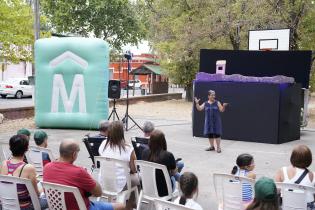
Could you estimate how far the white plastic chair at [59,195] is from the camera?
4.04 m

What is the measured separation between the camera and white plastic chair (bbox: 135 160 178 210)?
200 inches

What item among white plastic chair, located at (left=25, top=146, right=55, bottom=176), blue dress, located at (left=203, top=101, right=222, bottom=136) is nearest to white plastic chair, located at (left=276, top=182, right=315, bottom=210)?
white plastic chair, located at (left=25, top=146, right=55, bottom=176)

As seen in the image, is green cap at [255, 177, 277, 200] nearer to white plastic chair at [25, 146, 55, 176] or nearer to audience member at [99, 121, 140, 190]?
audience member at [99, 121, 140, 190]

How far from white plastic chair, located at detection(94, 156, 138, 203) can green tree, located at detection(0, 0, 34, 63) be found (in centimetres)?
1332

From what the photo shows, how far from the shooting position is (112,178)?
5.27 meters

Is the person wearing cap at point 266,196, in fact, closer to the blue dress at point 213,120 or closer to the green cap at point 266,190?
the green cap at point 266,190

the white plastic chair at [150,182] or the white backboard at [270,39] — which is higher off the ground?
the white backboard at [270,39]

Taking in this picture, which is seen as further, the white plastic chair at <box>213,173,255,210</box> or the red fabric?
the white plastic chair at <box>213,173,255,210</box>

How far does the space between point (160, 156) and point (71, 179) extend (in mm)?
1399

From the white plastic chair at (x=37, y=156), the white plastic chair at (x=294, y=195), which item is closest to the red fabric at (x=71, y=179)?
the white plastic chair at (x=37, y=156)

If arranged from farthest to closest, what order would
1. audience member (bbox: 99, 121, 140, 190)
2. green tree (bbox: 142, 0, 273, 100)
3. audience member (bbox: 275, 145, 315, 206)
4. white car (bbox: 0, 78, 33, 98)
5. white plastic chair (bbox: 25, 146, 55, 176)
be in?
white car (bbox: 0, 78, 33, 98) < green tree (bbox: 142, 0, 273, 100) < white plastic chair (bbox: 25, 146, 55, 176) < audience member (bbox: 99, 121, 140, 190) < audience member (bbox: 275, 145, 315, 206)

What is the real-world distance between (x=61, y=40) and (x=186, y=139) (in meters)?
5.01

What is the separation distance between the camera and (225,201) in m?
4.59

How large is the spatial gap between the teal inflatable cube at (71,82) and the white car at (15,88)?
1735 centimetres
